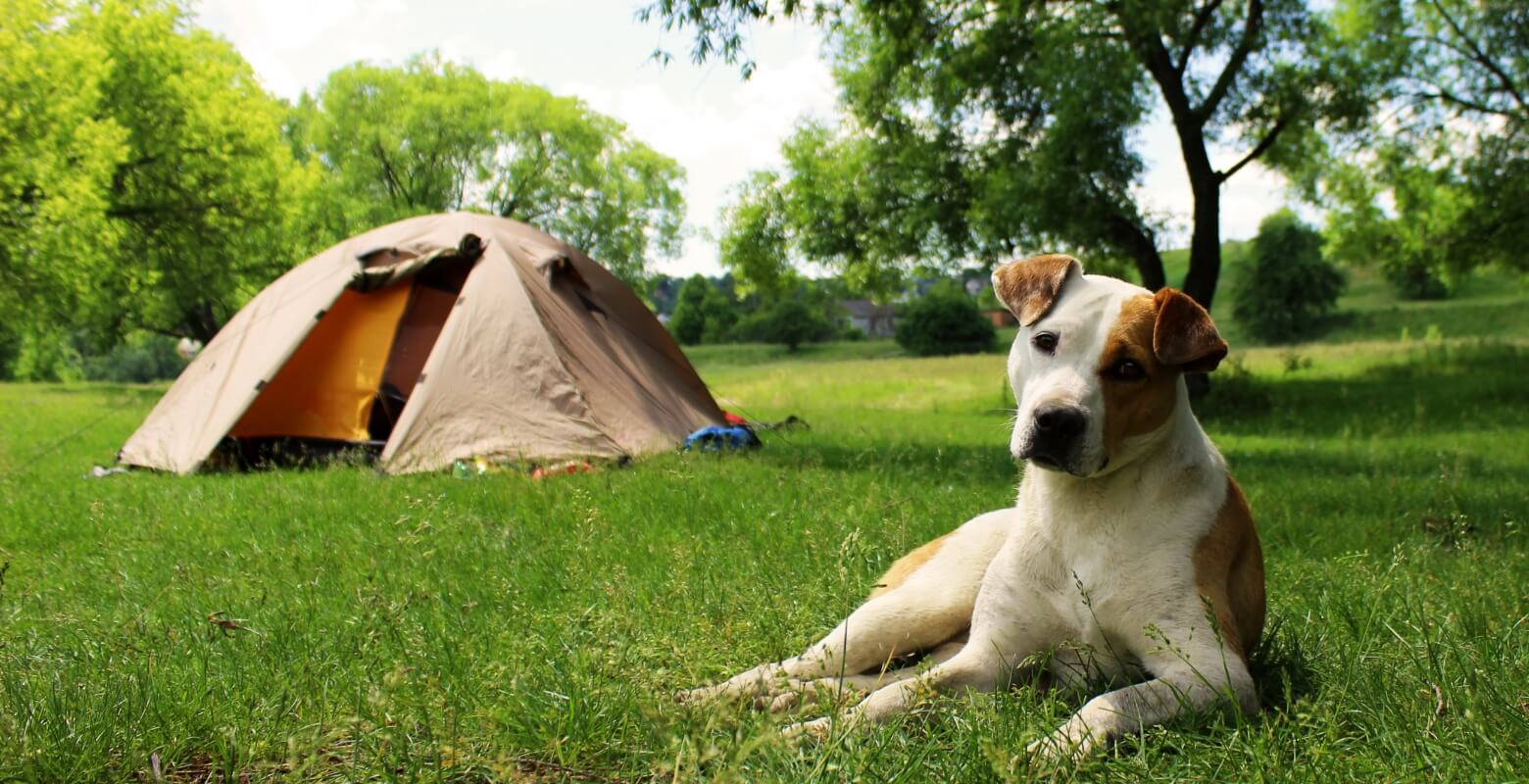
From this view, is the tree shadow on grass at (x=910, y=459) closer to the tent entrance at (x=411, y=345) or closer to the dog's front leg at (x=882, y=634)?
the tent entrance at (x=411, y=345)

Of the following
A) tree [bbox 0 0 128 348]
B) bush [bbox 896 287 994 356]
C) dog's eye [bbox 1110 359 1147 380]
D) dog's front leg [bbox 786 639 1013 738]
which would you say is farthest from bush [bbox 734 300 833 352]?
dog's eye [bbox 1110 359 1147 380]

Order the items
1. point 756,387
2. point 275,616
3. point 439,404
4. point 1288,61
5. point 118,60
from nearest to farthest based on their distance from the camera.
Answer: point 275,616
point 439,404
point 1288,61
point 118,60
point 756,387

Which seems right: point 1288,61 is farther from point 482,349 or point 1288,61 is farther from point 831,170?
point 482,349

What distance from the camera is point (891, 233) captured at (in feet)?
55.9

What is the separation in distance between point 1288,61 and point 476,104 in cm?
2903

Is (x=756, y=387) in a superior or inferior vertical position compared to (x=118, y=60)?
inferior

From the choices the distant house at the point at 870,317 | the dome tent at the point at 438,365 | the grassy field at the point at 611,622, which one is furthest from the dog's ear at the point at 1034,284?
the distant house at the point at 870,317

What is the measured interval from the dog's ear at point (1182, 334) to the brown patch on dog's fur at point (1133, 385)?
1.5 inches

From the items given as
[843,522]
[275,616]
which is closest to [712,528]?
[843,522]

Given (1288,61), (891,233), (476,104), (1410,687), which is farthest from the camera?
(476,104)

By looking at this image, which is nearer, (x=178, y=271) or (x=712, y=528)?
(x=712, y=528)

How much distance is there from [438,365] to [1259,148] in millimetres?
12642

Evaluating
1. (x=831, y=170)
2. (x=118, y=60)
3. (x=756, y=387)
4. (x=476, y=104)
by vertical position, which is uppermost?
(x=476, y=104)

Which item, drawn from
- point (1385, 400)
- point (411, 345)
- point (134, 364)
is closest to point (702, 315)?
point (134, 364)
